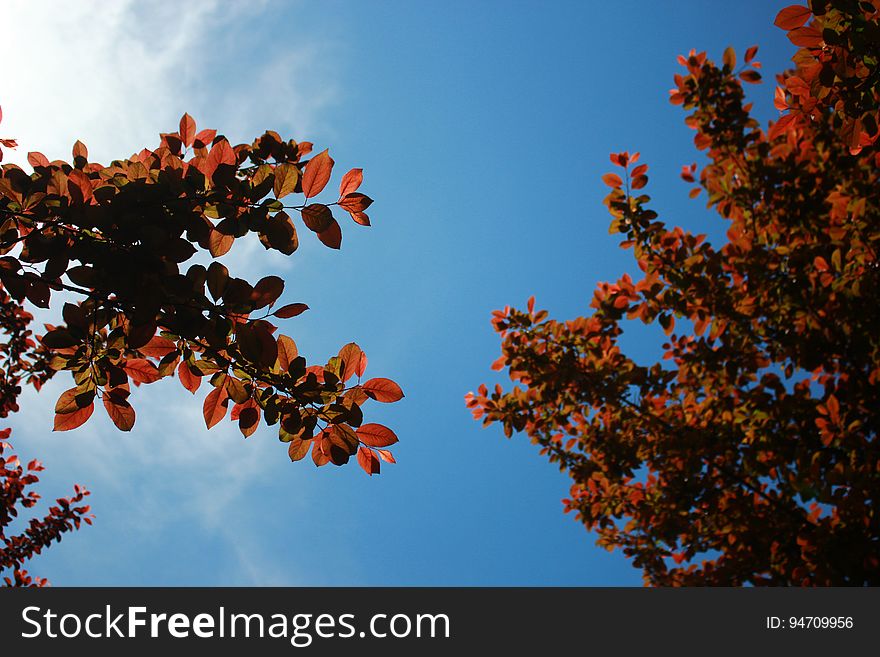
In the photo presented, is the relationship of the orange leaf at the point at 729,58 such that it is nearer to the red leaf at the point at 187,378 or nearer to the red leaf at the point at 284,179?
the red leaf at the point at 284,179

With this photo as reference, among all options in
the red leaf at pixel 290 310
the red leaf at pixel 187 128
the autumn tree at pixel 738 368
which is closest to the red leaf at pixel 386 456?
the red leaf at pixel 290 310

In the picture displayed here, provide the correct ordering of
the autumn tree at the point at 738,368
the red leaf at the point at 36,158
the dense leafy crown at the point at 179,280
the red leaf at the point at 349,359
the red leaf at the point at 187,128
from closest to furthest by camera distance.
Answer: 1. the dense leafy crown at the point at 179,280
2. the red leaf at the point at 349,359
3. the red leaf at the point at 36,158
4. the red leaf at the point at 187,128
5. the autumn tree at the point at 738,368

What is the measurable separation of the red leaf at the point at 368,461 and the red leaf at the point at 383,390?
0.70 feet

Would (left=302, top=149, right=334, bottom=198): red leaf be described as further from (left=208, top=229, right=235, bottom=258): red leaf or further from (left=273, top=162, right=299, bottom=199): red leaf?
(left=208, top=229, right=235, bottom=258): red leaf

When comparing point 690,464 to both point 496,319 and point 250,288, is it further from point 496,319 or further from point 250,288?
point 250,288

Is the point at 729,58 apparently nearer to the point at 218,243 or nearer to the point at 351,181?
the point at 351,181

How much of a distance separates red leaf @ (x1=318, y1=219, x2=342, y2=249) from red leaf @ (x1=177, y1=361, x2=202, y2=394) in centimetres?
73

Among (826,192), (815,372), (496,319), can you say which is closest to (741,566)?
(815,372)

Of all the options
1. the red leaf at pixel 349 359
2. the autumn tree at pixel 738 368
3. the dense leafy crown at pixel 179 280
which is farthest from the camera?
the autumn tree at pixel 738 368

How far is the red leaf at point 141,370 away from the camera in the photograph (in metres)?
1.90

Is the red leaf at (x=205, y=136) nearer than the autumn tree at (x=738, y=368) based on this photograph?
Yes

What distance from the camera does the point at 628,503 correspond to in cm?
514

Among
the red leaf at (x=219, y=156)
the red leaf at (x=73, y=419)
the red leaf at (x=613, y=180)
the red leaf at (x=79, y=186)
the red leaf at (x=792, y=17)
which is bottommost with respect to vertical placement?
the red leaf at (x=73, y=419)

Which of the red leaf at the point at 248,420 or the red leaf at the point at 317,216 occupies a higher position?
the red leaf at the point at 317,216
